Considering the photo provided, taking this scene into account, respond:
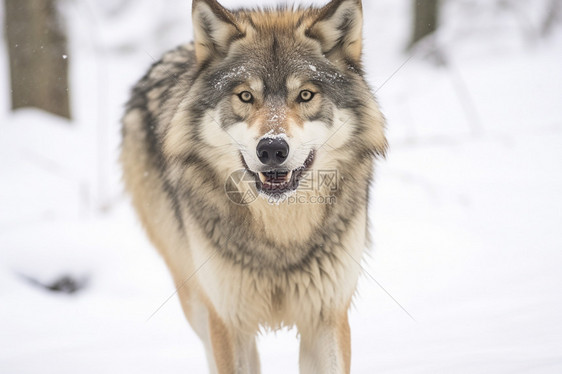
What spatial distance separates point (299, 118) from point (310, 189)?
0.39 metres

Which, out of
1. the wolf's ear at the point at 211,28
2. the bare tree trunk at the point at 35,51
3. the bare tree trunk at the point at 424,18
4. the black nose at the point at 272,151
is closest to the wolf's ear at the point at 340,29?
the wolf's ear at the point at 211,28

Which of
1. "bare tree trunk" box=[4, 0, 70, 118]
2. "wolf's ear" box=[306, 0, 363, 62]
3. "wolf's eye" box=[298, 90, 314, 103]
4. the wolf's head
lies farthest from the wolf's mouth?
"bare tree trunk" box=[4, 0, 70, 118]

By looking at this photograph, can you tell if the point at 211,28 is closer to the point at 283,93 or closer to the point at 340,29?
the point at 283,93

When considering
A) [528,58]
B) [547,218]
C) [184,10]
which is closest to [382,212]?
[547,218]

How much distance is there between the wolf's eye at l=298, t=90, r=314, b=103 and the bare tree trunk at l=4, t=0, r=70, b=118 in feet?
17.3

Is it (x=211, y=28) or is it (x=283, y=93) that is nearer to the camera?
(x=283, y=93)

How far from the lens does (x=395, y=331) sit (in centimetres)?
409

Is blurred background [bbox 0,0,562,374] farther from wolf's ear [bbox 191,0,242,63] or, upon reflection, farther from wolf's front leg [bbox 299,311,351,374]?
wolf's ear [bbox 191,0,242,63]

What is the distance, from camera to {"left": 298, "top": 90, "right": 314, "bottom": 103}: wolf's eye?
282 cm

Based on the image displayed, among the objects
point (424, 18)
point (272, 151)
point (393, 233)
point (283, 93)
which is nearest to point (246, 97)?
point (283, 93)

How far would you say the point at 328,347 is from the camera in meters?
2.99

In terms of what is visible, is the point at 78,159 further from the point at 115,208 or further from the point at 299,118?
the point at 299,118

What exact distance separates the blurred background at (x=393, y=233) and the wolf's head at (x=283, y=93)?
0.82 m

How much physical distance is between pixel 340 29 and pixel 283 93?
0.50m
